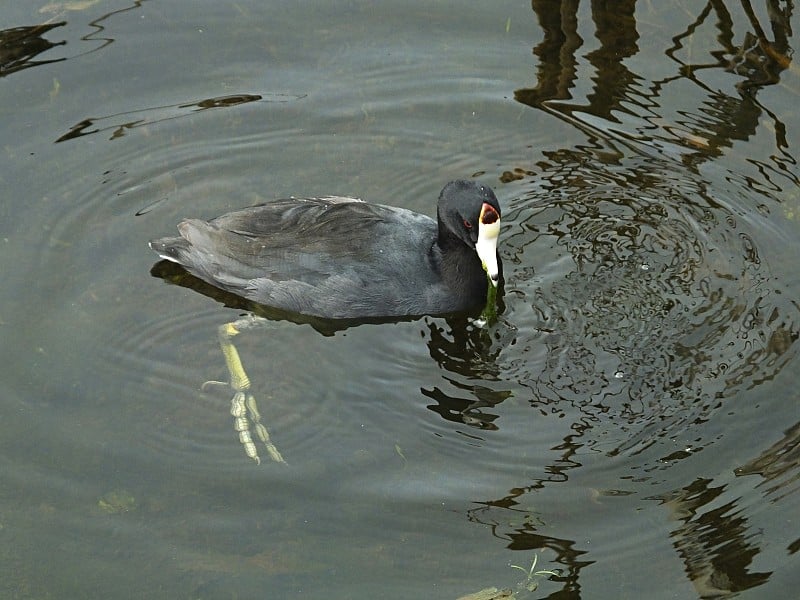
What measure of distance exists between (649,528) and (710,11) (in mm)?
4460

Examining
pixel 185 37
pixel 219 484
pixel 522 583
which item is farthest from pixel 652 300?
pixel 185 37

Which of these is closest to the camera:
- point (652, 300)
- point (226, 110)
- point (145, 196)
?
point (652, 300)

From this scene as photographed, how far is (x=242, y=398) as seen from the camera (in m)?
5.96

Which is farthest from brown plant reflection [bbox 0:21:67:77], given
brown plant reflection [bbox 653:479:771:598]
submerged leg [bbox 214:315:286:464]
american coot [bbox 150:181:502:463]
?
brown plant reflection [bbox 653:479:771:598]

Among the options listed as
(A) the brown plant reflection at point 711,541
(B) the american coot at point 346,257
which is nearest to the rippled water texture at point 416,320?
(A) the brown plant reflection at point 711,541

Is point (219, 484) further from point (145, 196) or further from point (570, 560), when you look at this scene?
point (145, 196)

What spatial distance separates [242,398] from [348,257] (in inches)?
37.6

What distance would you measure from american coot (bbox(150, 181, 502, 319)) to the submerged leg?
0.20 m

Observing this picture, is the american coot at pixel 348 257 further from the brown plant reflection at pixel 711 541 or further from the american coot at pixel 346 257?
the brown plant reflection at pixel 711 541

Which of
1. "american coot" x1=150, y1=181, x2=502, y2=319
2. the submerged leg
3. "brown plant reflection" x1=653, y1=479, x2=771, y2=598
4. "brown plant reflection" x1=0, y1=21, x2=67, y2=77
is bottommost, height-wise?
"brown plant reflection" x1=653, y1=479, x2=771, y2=598

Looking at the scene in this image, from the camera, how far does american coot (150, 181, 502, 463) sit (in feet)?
20.6

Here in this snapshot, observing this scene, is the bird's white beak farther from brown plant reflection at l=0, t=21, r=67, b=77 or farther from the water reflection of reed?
brown plant reflection at l=0, t=21, r=67, b=77

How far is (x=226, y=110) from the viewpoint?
7.69 m

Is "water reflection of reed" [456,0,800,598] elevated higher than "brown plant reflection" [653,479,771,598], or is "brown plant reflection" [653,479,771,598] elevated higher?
"water reflection of reed" [456,0,800,598]
